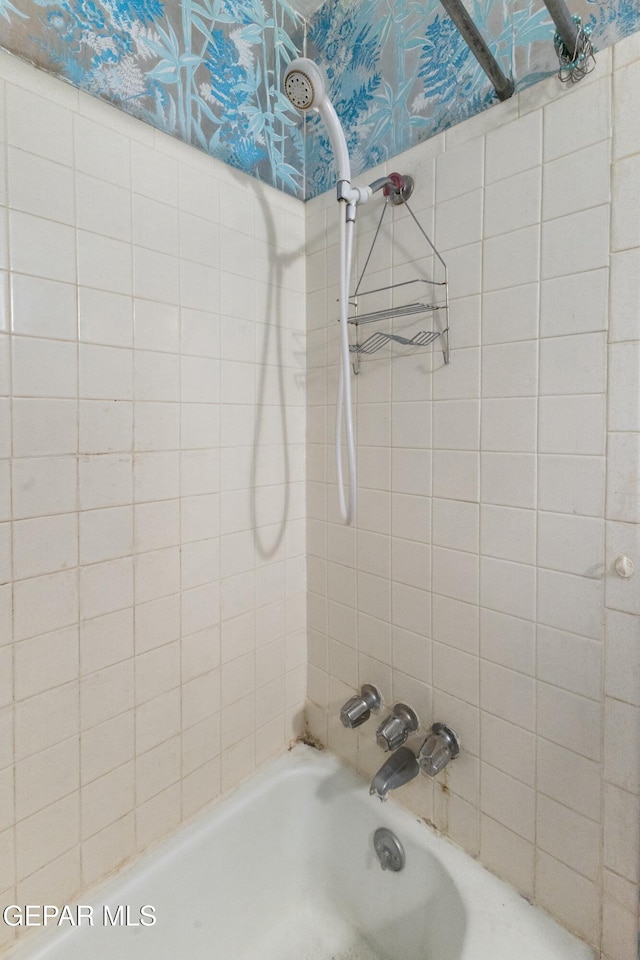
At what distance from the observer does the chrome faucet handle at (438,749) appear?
108 centimetres

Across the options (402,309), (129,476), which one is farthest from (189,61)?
(129,476)

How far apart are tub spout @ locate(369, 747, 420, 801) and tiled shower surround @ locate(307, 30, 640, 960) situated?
7cm

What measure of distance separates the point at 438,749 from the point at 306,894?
0.68 meters

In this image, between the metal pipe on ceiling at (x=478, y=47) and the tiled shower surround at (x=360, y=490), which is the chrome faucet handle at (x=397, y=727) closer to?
the tiled shower surround at (x=360, y=490)

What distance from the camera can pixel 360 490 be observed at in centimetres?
132

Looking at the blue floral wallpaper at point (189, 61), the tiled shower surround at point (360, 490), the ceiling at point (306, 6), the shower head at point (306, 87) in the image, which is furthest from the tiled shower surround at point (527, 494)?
the ceiling at point (306, 6)

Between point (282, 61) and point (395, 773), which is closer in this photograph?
point (395, 773)

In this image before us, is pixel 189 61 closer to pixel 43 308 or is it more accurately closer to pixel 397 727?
pixel 43 308

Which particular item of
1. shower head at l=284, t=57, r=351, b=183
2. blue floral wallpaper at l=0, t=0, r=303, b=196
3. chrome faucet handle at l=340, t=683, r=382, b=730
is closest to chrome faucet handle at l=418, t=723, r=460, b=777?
chrome faucet handle at l=340, t=683, r=382, b=730

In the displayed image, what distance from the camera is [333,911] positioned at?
1.30 metres

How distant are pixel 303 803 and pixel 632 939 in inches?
A: 31.7

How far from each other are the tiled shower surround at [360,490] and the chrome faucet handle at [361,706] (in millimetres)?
37

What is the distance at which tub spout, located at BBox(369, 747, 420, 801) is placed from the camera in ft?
3.64

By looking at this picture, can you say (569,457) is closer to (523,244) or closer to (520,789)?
(523,244)
